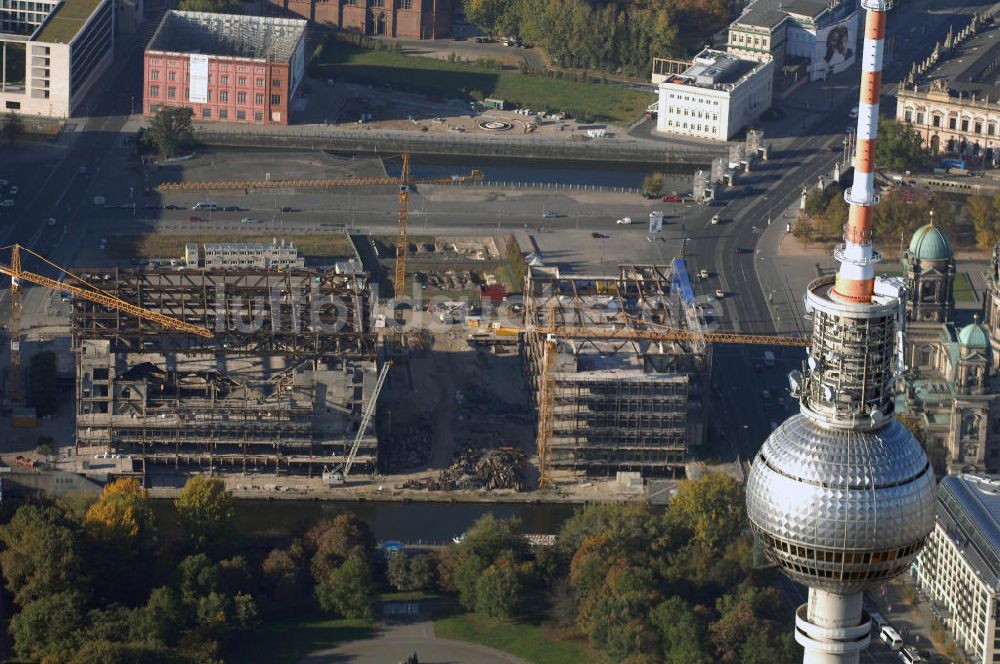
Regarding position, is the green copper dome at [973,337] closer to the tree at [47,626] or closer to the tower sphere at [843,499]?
the tree at [47,626]

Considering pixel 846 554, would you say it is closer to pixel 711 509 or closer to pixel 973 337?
pixel 711 509

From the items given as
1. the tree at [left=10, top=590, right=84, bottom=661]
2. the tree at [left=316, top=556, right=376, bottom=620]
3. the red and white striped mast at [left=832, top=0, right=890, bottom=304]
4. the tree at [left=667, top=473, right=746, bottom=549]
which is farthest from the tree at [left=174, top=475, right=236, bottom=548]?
the red and white striped mast at [left=832, top=0, right=890, bottom=304]

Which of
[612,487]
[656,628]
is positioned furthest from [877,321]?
[612,487]

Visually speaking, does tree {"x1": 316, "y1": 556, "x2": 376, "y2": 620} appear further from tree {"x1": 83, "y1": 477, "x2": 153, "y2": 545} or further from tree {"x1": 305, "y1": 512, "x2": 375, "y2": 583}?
tree {"x1": 83, "y1": 477, "x2": 153, "y2": 545}

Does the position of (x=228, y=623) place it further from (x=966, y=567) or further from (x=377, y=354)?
(x=966, y=567)

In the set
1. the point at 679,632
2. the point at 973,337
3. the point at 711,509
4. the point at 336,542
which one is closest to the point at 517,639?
the point at 679,632

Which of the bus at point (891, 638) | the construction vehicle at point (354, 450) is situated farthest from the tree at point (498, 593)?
the bus at point (891, 638)
